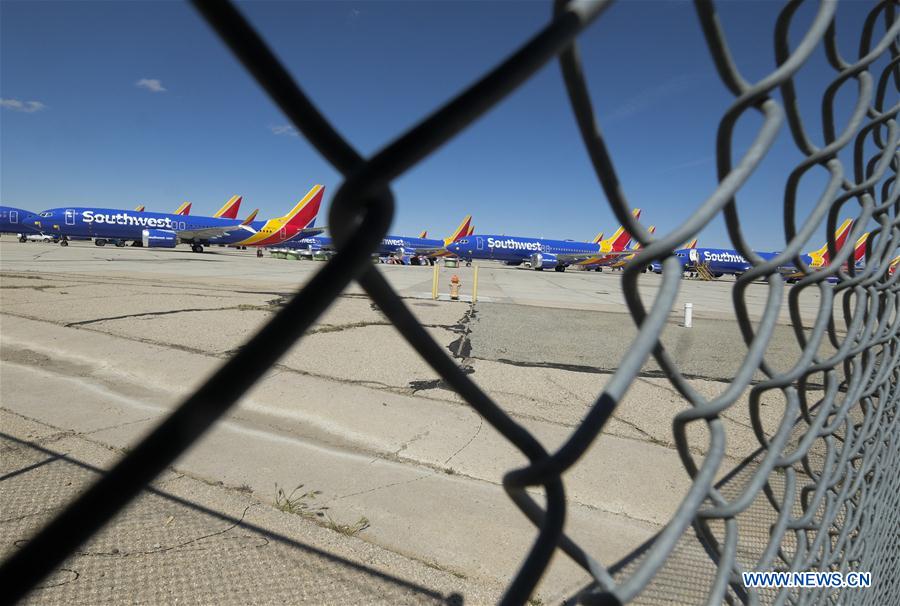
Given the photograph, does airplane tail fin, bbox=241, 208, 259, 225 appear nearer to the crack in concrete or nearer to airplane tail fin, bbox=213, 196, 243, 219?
airplane tail fin, bbox=213, 196, 243, 219

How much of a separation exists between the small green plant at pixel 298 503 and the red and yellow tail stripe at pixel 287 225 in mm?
48855

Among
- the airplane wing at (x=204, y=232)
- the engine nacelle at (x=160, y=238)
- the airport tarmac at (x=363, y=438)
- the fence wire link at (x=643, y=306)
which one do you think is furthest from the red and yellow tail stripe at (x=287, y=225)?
the fence wire link at (x=643, y=306)

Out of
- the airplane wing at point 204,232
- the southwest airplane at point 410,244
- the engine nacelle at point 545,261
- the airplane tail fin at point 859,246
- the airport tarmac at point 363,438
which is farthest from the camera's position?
the southwest airplane at point 410,244

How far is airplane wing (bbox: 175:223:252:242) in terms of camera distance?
45.9 m

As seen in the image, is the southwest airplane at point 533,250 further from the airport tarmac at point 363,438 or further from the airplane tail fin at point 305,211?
the airport tarmac at point 363,438

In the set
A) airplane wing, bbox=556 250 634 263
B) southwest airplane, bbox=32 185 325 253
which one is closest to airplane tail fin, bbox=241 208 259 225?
southwest airplane, bbox=32 185 325 253

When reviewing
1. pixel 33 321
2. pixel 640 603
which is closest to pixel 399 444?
pixel 640 603

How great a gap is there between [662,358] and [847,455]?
920mm

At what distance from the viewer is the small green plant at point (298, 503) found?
2.57 meters

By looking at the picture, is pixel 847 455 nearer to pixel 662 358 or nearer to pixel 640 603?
pixel 662 358

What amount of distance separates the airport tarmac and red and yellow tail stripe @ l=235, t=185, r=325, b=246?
4344cm

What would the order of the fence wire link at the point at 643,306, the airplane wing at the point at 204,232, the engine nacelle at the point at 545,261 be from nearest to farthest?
the fence wire link at the point at 643,306 → the airplane wing at the point at 204,232 → the engine nacelle at the point at 545,261

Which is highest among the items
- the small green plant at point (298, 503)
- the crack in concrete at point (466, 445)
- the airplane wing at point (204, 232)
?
the airplane wing at point (204, 232)

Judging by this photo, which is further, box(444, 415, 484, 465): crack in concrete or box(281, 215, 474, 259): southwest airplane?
box(281, 215, 474, 259): southwest airplane
